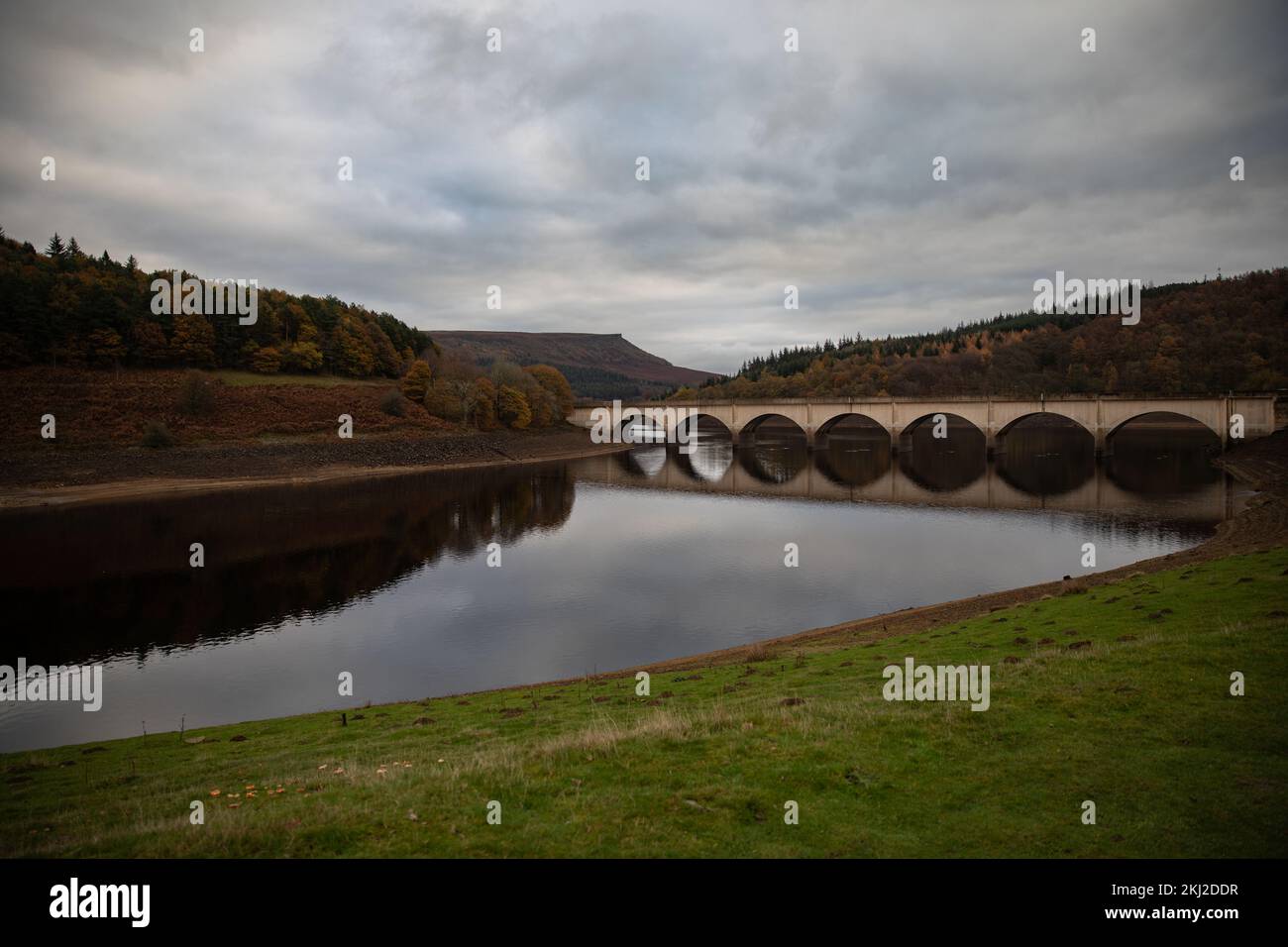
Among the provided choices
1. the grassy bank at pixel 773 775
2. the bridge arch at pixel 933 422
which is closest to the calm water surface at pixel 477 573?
the grassy bank at pixel 773 775

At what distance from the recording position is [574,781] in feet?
28.3

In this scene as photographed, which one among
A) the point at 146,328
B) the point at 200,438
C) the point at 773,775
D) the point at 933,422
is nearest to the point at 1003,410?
the point at 933,422

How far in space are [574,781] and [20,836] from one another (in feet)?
24.9

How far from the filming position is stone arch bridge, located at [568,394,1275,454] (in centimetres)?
7506

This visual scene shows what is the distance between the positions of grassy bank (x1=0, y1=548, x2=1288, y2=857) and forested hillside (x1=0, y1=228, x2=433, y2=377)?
90741 mm

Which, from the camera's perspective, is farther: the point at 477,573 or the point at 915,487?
the point at 915,487

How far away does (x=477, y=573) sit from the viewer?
3584 cm

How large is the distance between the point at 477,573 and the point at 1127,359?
151m

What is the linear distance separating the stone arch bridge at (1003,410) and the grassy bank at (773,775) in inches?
3052

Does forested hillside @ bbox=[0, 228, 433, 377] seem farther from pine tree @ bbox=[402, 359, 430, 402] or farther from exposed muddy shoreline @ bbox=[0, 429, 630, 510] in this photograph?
exposed muddy shoreline @ bbox=[0, 429, 630, 510]

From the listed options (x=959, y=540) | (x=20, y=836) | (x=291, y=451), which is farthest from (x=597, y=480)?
(x=20, y=836)

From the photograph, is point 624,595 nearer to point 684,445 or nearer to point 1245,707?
point 1245,707

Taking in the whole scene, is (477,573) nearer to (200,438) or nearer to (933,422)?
(200,438)

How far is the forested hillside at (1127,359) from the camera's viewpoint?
115m
